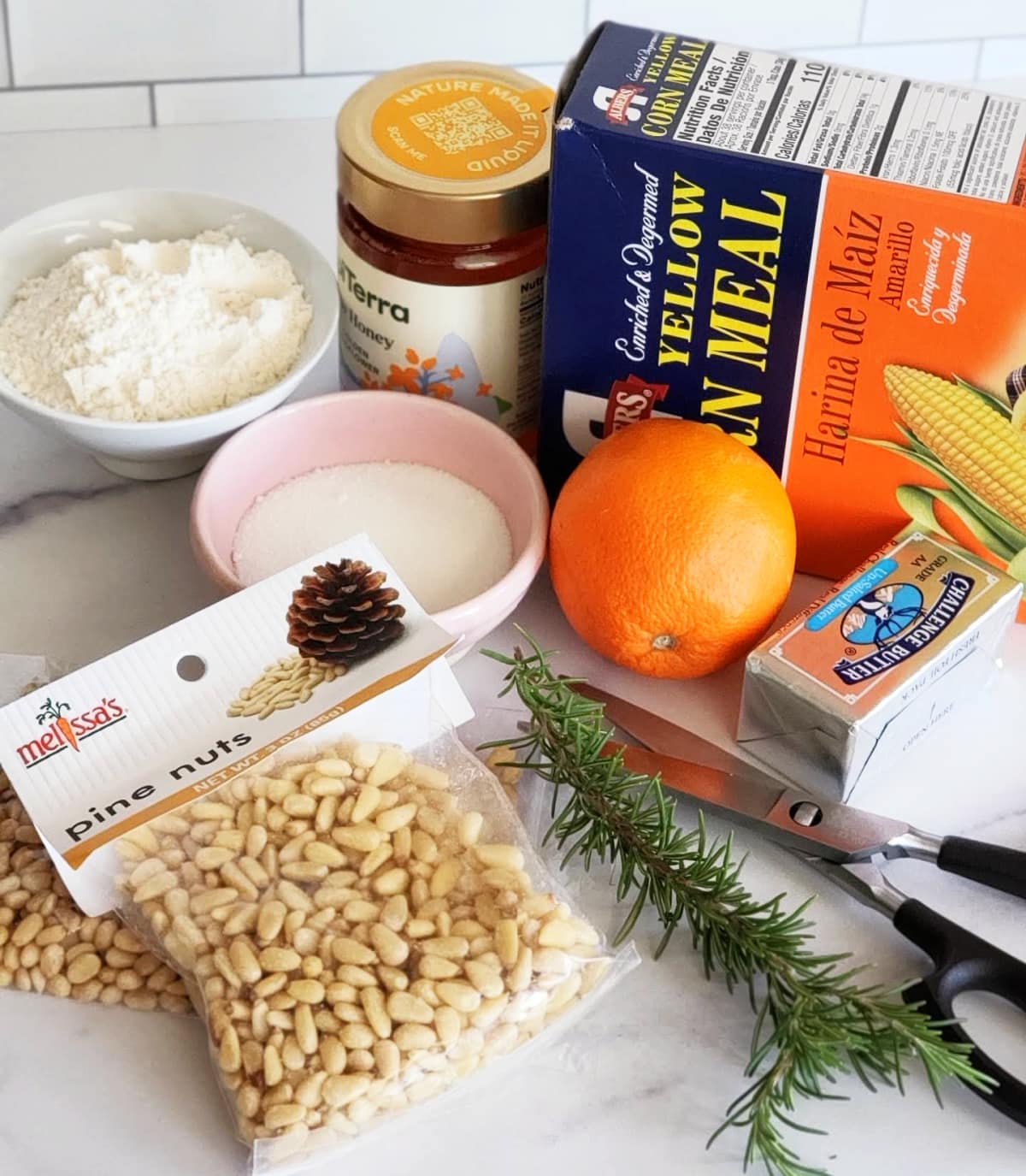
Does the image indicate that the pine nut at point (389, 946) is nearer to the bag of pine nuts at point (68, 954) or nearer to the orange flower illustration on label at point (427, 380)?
the bag of pine nuts at point (68, 954)

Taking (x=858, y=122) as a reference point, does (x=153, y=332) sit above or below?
below

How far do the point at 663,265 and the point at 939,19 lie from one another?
23.5 inches

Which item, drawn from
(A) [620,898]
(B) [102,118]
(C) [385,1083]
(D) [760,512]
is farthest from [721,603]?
(B) [102,118]

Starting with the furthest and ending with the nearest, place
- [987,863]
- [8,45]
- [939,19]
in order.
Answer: [939,19] → [8,45] → [987,863]

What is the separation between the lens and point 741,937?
25.4 inches

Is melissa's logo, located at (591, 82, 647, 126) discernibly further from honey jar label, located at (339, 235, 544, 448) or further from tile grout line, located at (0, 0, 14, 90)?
tile grout line, located at (0, 0, 14, 90)

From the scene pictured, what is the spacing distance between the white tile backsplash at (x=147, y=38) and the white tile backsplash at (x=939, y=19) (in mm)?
468

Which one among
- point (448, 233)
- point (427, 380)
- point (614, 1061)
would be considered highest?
point (448, 233)

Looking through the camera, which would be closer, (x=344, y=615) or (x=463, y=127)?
(x=344, y=615)

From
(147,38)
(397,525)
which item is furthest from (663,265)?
(147,38)

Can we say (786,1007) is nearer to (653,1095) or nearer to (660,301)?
(653,1095)

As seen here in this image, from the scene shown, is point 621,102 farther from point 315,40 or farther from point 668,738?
point 315,40

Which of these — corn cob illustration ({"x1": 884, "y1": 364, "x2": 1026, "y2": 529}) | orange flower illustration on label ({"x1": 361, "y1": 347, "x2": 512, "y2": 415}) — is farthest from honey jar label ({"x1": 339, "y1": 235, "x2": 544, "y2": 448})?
corn cob illustration ({"x1": 884, "y1": 364, "x2": 1026, "y2": 529})

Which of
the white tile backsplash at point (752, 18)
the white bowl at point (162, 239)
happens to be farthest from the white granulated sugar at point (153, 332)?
→ the white tile backsplash at point (752, 18)
